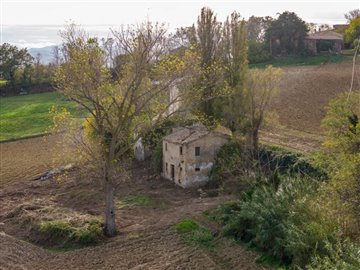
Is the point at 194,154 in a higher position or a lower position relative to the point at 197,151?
lower

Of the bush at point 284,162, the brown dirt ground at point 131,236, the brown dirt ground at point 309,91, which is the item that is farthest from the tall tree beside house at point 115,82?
the brown dirt ground at point 309,91

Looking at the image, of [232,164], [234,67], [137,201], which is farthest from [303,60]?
[137,201]

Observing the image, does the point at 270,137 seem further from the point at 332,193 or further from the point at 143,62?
the point at 332,193

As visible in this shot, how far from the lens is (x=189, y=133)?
36906 mm

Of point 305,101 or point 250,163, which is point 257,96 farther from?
point 305,101

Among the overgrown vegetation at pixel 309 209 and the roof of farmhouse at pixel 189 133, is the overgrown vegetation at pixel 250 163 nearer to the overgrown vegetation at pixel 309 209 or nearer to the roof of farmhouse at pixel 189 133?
the overgrown vegetation at pixel 309 209

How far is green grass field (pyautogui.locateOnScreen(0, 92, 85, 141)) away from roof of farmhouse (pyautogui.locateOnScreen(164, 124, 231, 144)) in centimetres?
1931

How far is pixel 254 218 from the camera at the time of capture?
2248cm

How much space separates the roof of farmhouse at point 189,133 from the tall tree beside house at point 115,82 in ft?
24.6

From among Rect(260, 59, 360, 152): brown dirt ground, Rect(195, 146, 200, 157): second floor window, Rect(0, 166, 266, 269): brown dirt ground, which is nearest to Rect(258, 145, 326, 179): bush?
Rect(260, 59, 360, 152): brown dirt ground

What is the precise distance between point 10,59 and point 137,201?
56.1m

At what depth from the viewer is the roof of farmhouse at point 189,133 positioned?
35594 millimetres

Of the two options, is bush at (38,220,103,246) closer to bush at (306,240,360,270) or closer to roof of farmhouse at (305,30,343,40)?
bush at (306,240,360,270)

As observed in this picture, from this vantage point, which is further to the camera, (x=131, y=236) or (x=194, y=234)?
(x=131, y=236)
